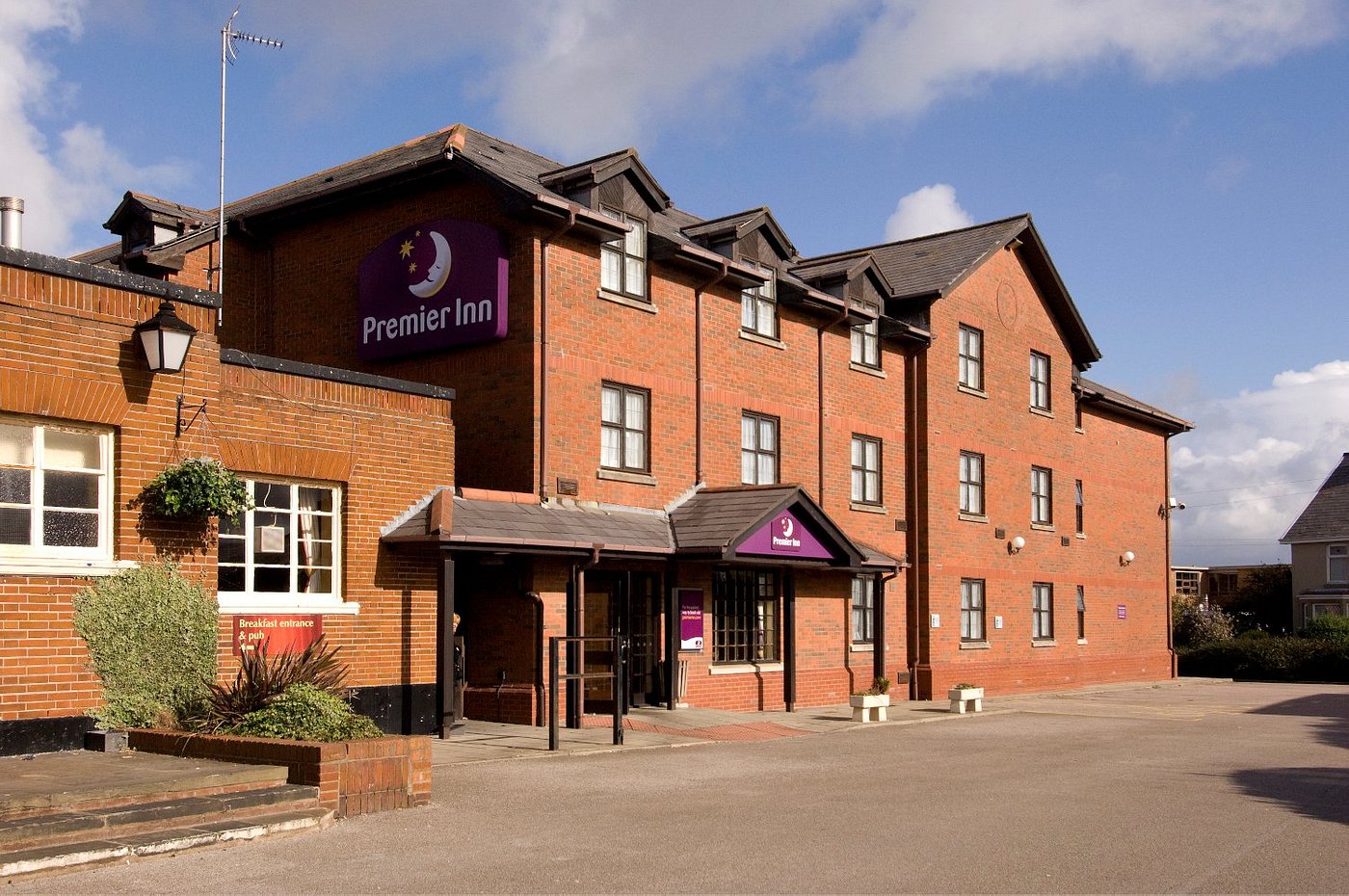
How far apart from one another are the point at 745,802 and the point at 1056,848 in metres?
3.13

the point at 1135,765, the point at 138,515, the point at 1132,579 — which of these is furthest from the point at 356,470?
the point at 1132,579

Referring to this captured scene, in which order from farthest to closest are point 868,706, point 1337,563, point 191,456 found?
point 1337,563
point 868,706
point 191,456

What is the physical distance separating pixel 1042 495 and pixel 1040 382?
2.75 metres

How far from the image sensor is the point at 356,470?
53.2 ft

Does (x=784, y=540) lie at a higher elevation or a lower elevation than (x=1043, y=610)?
higher

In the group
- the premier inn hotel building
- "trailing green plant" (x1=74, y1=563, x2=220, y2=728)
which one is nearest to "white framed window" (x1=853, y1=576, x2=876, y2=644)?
the premier inn hotel building

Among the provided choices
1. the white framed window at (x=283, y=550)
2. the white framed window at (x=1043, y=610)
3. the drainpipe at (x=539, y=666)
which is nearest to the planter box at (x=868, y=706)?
the drainpipe at (x=539, y=666)

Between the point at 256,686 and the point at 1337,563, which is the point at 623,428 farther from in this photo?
the point at 1337,563

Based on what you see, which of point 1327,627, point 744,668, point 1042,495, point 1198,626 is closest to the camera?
point 744,668

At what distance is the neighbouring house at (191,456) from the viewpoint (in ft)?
40.0

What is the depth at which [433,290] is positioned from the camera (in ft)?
68.5

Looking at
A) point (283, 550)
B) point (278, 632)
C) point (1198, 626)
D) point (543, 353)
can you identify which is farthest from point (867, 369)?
point (1198, 626)

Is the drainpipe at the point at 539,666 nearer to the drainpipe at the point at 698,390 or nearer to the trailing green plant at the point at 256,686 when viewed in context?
the drainpipe at the point at 698,390

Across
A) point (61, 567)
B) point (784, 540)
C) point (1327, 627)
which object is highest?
point (784, 540)
